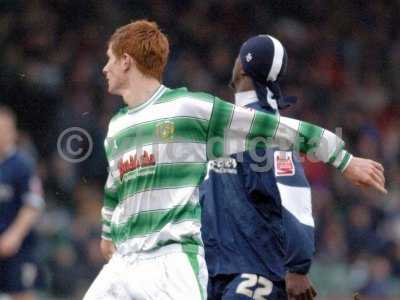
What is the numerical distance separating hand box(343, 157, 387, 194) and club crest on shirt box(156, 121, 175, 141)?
0.87 metres

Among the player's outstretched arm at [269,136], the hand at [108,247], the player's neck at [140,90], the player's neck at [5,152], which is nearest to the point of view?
the player's outstretched arm at [269,136]

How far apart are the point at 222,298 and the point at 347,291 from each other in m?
6.63

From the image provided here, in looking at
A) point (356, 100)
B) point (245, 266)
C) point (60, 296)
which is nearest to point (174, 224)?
point (245, 266)

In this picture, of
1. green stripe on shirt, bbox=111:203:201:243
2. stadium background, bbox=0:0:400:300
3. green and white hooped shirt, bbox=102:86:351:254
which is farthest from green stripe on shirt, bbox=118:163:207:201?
stadium background, bbox=0:0:400:300

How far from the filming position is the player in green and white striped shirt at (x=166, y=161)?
18.4 feet

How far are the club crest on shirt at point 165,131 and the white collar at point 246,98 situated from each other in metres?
0.75

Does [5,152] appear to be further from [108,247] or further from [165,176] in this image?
[165,176]

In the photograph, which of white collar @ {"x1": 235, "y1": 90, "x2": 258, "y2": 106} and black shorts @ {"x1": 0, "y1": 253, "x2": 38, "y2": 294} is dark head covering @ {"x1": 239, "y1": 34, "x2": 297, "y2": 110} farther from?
black shorts @ {"x1": 0, "y1": 253, "x2": 38, "y2": 294}

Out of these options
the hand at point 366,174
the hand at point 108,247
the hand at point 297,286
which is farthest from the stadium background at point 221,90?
the hand at point 366,174

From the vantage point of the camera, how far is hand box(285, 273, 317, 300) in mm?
6133

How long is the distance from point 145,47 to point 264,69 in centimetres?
83

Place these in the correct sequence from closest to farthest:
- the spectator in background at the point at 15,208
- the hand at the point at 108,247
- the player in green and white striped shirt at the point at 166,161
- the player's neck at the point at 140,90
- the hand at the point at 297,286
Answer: the player in green and white striped shirt at the point at 166,161
the player's neck at the point at 140,90
the hand at the point at 297,286
the hand at the point at 108,247
the spectator in background at the point at 15,208

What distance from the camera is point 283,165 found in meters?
6.14

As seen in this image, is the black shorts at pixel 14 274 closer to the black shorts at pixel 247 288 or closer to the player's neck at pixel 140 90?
the black shorts at pixel 247 288
